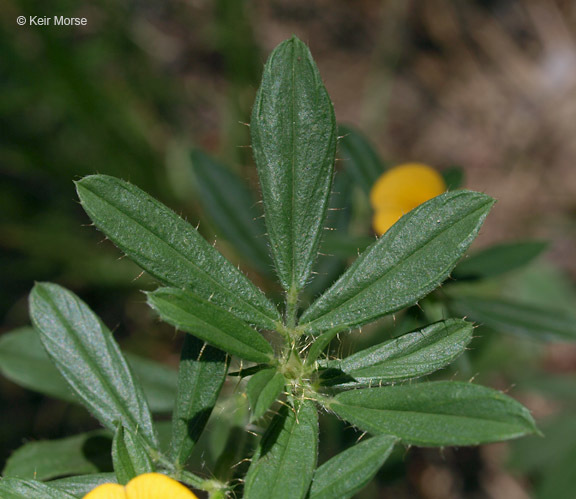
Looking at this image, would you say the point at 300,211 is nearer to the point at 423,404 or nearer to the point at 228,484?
the point at 423,404

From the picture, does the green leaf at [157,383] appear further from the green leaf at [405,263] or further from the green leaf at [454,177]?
the green leaf at [454,177]

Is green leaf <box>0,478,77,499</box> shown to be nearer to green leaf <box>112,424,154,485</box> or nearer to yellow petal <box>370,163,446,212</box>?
green leaf <box>112,424,154,485</box>

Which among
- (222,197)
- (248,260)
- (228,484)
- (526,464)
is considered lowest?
(526,464)

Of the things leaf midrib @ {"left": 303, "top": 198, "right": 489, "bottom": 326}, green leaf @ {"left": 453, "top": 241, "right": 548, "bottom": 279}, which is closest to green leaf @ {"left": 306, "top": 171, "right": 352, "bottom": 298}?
green leaf @ {"left": 453, "top": 241, "right": 548, "bottom": 279}

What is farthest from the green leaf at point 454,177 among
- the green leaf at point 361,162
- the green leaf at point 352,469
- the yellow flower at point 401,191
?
the green leaf at point 352,469

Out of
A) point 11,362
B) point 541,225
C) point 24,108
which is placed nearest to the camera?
point 11,362

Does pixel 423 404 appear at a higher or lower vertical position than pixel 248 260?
lower

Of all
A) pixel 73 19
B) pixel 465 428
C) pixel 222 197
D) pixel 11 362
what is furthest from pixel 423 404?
pixel 73 19

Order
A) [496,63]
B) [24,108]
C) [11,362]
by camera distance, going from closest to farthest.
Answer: [11,362] → [24,108] → [496,63]
